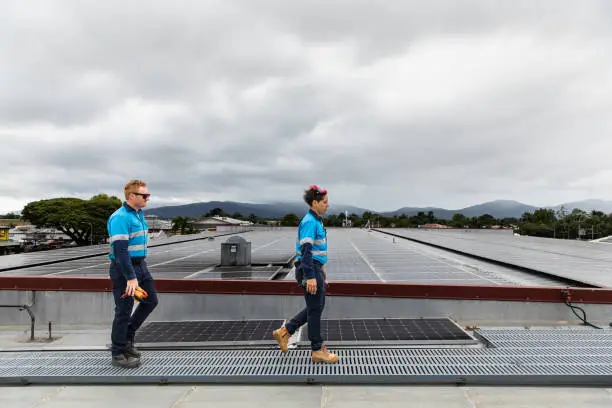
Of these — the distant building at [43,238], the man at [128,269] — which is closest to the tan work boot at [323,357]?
the man at [128,269]

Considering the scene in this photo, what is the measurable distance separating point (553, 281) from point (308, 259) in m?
6.88

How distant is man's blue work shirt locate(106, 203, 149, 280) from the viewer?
372cm

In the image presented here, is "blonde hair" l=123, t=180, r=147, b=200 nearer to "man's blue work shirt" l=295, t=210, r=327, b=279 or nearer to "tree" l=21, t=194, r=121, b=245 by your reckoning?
"man's blue work shirt" l=295, t=210, r=327, b=279

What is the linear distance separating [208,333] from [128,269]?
6.92 feet

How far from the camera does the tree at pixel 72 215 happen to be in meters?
46.5

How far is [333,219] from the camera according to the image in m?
169

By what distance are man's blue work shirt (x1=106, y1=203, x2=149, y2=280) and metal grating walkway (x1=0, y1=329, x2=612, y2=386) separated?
108 cm

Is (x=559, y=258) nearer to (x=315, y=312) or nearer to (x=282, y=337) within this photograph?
(x=315, y=312)

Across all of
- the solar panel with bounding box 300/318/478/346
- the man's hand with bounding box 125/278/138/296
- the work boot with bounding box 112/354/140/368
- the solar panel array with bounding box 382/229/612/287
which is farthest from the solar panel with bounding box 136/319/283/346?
the solar panel array with bounding box 382/229/612/287

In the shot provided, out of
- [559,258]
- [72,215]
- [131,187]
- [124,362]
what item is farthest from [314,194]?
[72,215]

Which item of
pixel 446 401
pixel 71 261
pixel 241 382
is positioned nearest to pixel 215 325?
pixel 241 382

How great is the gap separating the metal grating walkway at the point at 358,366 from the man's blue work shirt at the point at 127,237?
3.54ft

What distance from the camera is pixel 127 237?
3807 millimetres

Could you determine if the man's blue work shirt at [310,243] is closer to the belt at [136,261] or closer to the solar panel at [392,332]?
the solar panel at [392,332]
